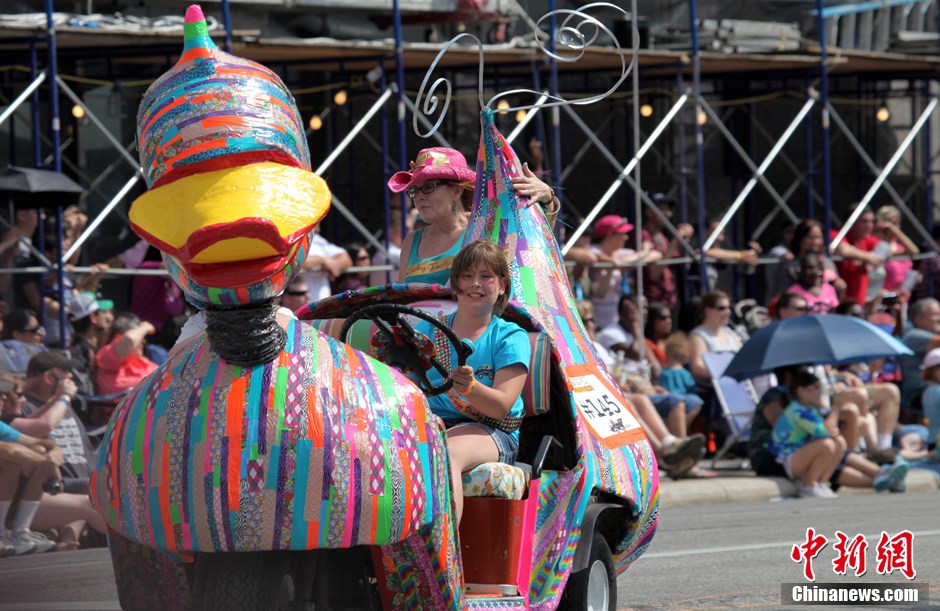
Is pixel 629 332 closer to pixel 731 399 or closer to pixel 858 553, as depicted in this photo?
pixel 731 399

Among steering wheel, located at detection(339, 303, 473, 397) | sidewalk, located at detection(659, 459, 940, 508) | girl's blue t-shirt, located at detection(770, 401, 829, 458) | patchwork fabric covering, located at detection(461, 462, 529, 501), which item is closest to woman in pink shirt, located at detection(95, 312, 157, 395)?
sidewalk, located at detection(659, 459, 940, 508)

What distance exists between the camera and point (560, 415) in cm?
657

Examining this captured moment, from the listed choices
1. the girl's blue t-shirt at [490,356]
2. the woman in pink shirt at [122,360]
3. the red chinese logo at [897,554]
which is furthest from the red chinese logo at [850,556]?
the woman in pink shirt at [122,360]

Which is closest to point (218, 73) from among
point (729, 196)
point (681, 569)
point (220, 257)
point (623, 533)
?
point (220, 257)

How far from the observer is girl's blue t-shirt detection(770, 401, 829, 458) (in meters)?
13.2

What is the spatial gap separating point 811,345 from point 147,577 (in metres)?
8.89

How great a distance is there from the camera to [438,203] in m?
7.73

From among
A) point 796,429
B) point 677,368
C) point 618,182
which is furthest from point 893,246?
point 796,429

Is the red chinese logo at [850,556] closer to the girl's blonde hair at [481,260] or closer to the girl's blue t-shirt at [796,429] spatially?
the girl's blonde hair at [481,260]

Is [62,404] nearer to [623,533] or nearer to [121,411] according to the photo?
[623,533]

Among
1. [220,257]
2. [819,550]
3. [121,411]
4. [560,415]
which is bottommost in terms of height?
[819,550]

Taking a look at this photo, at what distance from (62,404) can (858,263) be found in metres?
9.32

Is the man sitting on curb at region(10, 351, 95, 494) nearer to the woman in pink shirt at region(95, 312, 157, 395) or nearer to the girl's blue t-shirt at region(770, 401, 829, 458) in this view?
the woman in pink shirt at region(95, 312, 157, 395)

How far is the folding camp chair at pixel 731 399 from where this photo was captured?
14.2m
